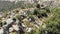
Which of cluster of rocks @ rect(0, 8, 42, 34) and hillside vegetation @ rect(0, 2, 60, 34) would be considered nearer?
hillside vegetation @ rect(0, 2, 60, 34)

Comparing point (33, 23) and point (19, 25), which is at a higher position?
point (19, 25)

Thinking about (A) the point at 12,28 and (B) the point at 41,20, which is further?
(B) the point at 41,20

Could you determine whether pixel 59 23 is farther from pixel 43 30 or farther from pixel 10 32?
pixel 10 32

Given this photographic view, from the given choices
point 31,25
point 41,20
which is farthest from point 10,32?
point 41,20

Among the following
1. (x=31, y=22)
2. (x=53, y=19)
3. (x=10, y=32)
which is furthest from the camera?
(x=31, y=22)

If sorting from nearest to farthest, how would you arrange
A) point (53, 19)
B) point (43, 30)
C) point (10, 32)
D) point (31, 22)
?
point (43, 30) < point (53, 19) < point (10, 32) < point (31, 22)

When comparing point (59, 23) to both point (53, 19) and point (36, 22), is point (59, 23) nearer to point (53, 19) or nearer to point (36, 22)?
point (53, 19)

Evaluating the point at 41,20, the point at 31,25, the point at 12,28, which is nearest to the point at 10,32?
the point at 12,28

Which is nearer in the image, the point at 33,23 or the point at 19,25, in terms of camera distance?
the point at 19,25

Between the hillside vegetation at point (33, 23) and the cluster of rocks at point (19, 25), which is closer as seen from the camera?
the hillside vegetation at point (33, 23)
